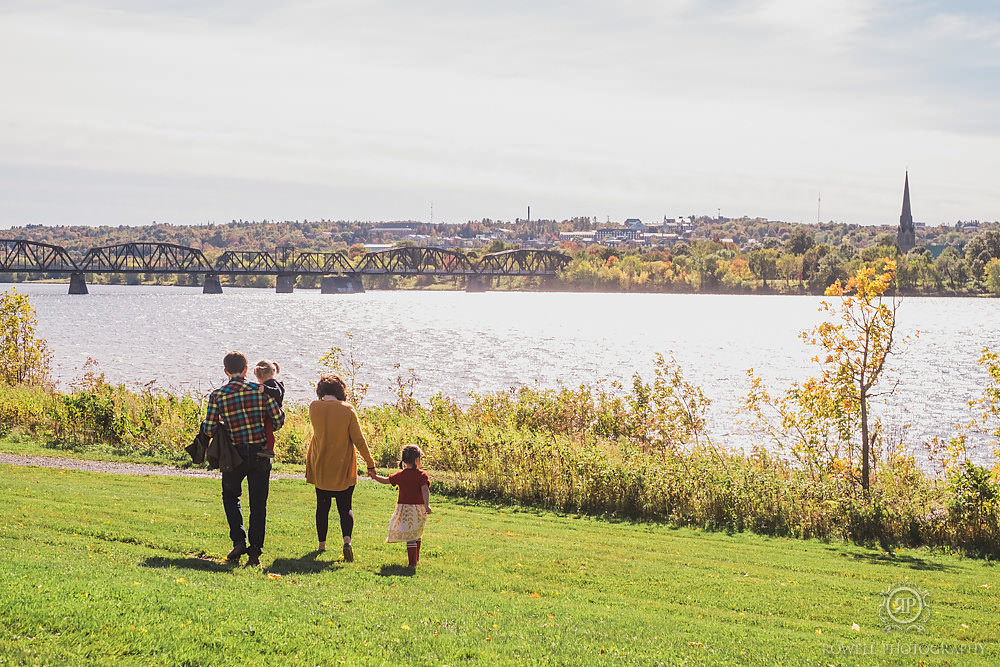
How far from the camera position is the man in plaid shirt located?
410 inches

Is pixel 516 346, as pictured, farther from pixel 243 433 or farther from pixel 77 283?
pixel 77 283

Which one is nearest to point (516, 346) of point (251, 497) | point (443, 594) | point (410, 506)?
point (410, 506)

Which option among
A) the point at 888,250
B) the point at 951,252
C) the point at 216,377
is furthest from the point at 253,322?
the point at 951,252

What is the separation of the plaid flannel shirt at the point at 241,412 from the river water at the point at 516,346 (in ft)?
50.9

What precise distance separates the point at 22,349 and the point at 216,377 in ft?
78.1

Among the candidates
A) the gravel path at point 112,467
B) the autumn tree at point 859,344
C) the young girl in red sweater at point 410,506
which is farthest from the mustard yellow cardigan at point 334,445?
the autumn tree at point 859,344

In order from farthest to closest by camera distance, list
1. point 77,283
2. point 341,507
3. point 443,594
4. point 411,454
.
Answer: point 77,283 < point 341,507 < point 411,454 < point 443,594

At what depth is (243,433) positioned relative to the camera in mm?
10492

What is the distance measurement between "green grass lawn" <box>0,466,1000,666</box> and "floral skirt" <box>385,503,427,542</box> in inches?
17.2

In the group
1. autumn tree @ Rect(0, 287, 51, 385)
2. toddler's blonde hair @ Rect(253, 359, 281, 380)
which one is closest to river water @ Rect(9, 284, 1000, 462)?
autumn tree @ Rect(0, 287, 51, 385)

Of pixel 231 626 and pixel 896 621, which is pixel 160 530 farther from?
pixel 896 621

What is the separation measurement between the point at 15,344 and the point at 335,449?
25646 millimetres

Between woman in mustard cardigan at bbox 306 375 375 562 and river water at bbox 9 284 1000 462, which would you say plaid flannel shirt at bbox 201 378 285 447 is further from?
river water at bbox 9 284 1000 462

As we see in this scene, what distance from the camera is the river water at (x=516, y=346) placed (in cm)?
5278
